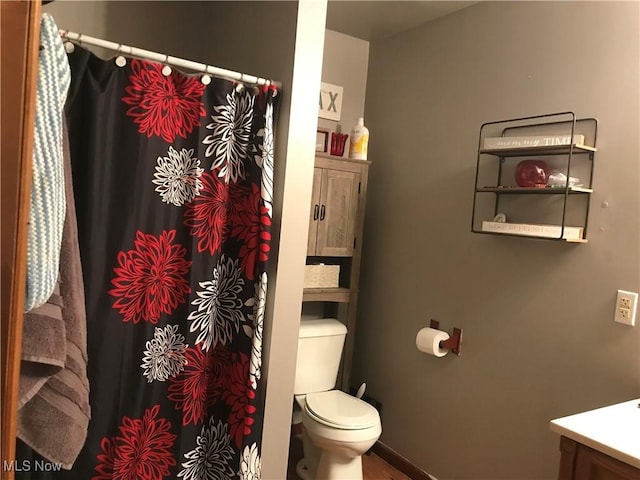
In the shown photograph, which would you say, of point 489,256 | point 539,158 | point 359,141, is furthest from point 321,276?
point 539,158

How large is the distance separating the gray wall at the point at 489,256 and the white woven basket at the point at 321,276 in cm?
33

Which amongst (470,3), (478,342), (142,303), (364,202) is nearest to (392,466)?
(478,342)

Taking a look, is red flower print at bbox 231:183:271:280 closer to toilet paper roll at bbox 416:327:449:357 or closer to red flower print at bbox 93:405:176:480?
red flower print at bbox 93:405:176:480

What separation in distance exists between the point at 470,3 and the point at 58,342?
7.89 ft

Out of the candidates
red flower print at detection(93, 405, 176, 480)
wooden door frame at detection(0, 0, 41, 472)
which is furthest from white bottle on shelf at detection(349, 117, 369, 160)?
wooden door frame at detection(0, 0, 41, 472)


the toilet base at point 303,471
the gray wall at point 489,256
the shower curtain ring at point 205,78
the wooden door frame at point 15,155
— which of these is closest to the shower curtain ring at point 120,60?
the shower curtain ring at point 205,78

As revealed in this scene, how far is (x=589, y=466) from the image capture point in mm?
1442

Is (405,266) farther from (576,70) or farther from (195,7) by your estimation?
(195,7)

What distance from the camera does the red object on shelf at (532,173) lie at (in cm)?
212

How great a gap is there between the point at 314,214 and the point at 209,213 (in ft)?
3.24

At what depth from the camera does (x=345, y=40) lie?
3.13m

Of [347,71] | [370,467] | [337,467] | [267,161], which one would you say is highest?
[347,71]

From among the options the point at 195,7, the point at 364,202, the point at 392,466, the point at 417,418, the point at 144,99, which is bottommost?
the point at 392,466

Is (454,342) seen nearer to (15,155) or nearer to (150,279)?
(150,279)
